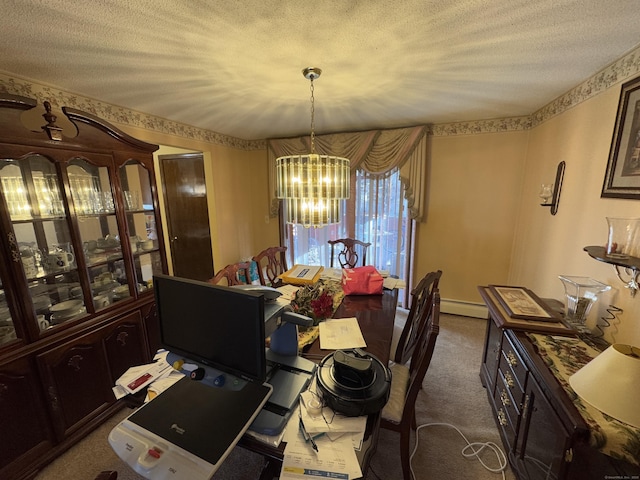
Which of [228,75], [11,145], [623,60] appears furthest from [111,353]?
[623,60]

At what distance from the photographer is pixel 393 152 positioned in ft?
10.0

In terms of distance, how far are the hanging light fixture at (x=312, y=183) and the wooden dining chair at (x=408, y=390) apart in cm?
90

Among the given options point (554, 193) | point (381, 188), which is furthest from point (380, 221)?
point (554, 193)

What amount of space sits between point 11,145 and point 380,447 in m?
2.72

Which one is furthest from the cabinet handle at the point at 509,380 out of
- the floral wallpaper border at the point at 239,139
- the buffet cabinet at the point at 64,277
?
the buffet cabinet at the point at 64,277

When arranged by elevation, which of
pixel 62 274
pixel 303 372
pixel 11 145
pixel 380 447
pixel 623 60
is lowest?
pixel 380 447

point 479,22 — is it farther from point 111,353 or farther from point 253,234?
point 253,234

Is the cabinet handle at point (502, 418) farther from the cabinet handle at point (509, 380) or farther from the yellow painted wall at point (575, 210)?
the yellow painted wall at point (575, 210)

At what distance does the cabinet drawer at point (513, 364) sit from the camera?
4.55 ft

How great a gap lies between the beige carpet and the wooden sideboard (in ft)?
0.43

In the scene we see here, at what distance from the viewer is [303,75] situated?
5.53 feet

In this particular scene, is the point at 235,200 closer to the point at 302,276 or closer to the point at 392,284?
the point at 302,276

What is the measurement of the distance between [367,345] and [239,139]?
10.8 ft

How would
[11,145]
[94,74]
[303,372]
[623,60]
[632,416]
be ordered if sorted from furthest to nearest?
1. [94,74]
2. [623,60]
3. [11,145]
4. [303,372]
5. [632,416]
